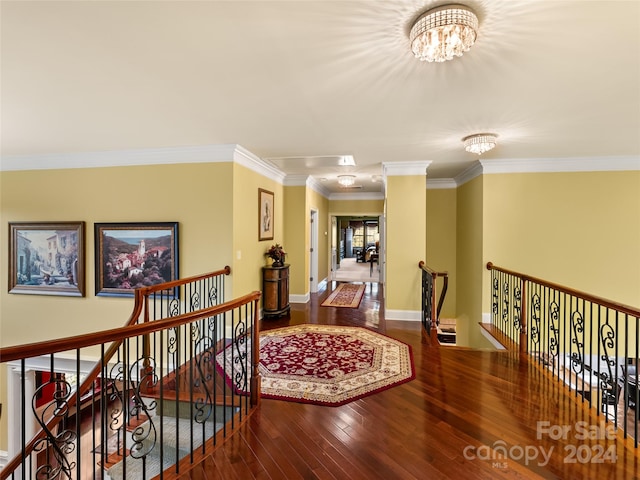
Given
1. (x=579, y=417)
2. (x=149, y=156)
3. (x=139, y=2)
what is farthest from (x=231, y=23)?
(x=579, y=417)

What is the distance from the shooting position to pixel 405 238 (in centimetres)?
540

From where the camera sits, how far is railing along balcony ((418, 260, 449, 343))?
169 inches

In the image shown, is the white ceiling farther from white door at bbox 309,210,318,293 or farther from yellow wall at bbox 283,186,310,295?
white door at bbox 309,210,318,293

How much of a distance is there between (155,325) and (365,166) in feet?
15.1

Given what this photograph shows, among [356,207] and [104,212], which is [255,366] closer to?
[104,212]

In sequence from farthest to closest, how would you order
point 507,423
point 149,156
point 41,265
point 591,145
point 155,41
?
1. point 41,265
2. point 149,156
3. point 591,145
4. point 507,423
5. point 155,41

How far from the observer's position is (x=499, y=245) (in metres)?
5.20

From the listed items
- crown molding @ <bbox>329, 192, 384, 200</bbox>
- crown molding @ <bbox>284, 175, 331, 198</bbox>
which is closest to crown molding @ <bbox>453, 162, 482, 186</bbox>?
crown molding @ <bbox>329, 192, 384, 200</bbox>

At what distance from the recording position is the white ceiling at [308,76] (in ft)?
6.02

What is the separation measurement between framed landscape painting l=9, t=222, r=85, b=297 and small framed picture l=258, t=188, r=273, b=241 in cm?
272

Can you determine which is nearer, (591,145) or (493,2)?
(493,2)

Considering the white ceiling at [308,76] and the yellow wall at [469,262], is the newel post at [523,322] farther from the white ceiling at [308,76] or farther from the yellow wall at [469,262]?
the white ceiling at [308,76]

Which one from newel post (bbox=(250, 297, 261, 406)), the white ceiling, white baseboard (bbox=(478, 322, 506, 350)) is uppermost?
the white ceiling

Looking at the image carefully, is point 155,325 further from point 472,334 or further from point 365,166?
point 472,334
